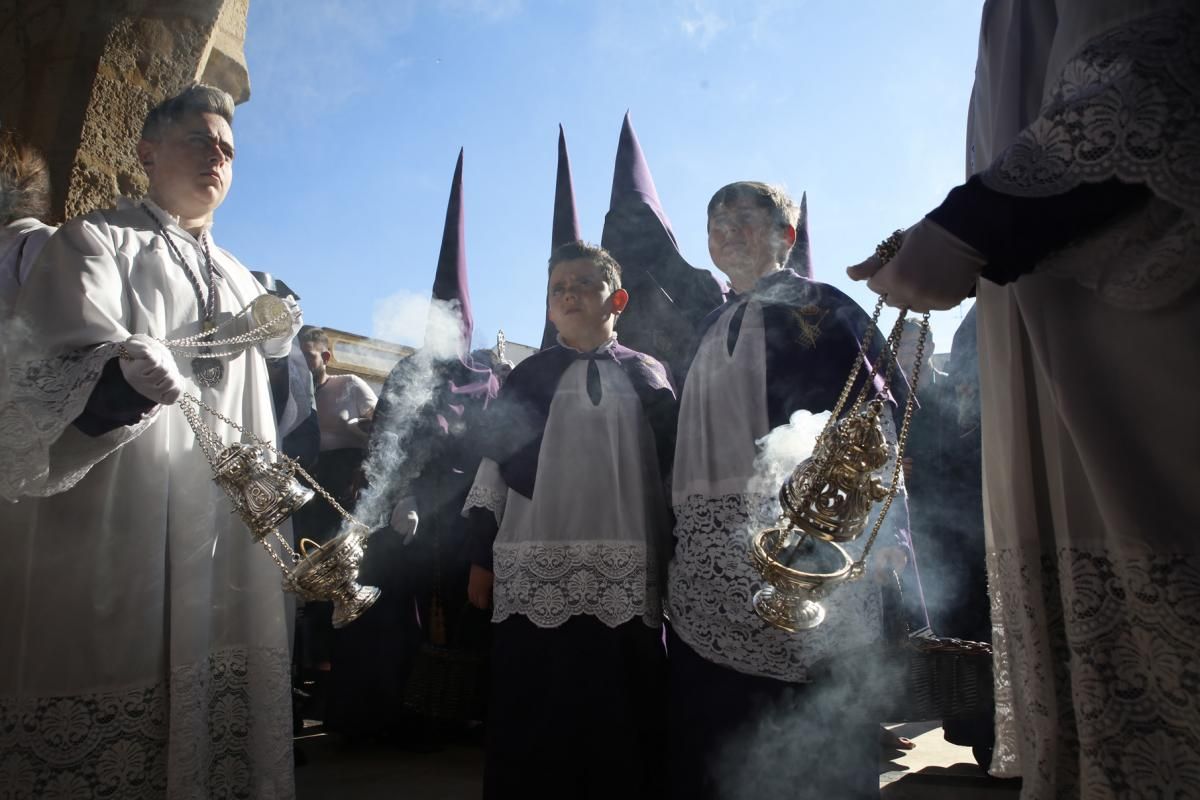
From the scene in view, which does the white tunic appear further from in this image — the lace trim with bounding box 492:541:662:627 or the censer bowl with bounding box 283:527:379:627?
the censer bowl with bounding box 283:527:379:627

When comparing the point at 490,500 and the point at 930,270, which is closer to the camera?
the point at 930,270

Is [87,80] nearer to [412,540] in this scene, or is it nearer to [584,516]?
[412,540]

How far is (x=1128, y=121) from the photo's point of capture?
1014 mm

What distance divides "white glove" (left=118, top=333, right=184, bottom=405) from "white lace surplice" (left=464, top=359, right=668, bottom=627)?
120 cm

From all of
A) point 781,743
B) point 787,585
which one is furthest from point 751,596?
point 787,585

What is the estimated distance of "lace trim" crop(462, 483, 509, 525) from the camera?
9.09 ft

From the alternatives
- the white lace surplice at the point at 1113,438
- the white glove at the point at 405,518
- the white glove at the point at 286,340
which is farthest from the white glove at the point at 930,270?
the white glove at the point at 405,518

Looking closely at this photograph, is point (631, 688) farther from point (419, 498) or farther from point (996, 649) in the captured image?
point (419, 498)

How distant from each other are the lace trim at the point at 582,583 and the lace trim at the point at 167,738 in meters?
0.78

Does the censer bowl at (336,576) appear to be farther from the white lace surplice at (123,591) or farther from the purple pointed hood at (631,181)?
the purple pointed hood at (631,181)

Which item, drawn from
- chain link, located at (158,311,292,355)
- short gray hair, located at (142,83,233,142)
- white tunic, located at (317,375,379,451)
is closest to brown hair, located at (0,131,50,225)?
short gray hair, located at (142,83,233,142)

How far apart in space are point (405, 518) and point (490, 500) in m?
0.95

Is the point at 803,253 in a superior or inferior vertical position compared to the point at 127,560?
superior

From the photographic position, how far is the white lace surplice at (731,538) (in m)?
2.13
